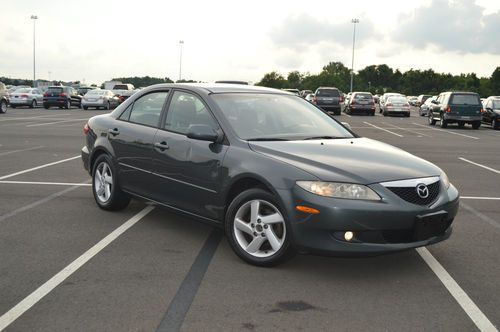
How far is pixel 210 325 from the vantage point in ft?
11.8

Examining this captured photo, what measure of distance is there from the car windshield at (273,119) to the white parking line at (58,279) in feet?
5.46

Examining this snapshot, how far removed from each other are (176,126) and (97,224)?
143 cm

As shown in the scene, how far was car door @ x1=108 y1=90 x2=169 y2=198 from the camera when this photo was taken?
6039 millimetres

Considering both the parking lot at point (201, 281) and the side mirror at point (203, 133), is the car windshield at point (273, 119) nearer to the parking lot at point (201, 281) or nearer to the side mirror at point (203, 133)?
the side mirror at point (203, 133)

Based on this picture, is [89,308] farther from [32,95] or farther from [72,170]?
[32,95]

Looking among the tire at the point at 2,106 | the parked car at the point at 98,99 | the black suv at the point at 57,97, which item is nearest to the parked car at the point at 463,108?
the tire at the point at 2,106

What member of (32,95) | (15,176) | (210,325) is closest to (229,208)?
(210,325)

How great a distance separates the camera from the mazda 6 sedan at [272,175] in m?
4.39

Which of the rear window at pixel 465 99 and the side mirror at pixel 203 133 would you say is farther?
the rear window at pixel 465 99

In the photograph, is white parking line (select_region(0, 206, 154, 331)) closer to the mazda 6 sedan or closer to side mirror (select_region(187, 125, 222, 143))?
the mazda 6 sedan

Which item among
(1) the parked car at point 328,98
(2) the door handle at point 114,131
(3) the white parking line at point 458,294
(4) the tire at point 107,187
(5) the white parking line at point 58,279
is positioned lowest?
(5) the white parking line at point 58,279

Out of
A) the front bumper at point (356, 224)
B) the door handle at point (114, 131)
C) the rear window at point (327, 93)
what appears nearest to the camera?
the front bumper at point (356, 224)

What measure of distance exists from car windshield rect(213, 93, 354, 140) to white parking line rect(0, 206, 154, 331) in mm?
1663

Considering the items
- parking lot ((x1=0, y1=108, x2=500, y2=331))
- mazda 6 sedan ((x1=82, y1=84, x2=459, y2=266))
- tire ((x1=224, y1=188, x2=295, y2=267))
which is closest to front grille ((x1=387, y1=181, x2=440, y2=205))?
mazda 6 sedan ((x1=82, y1=84, x2=459, y2=266))
